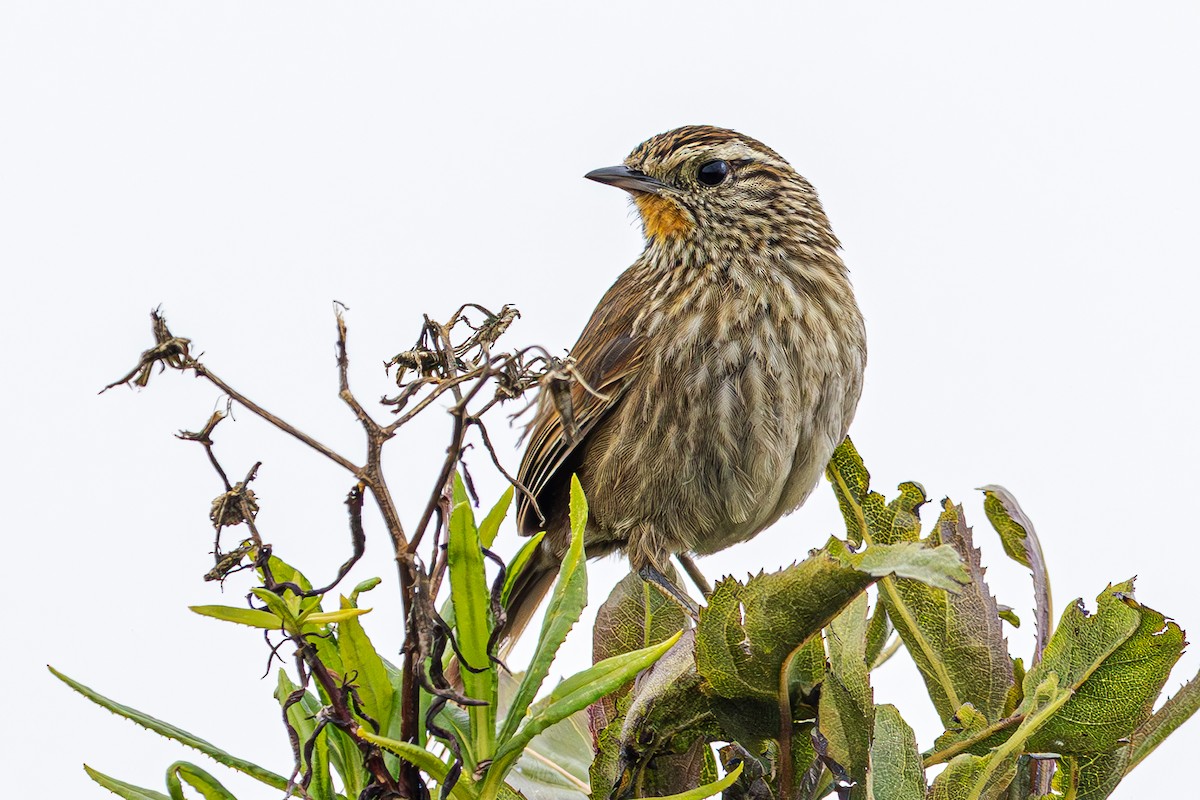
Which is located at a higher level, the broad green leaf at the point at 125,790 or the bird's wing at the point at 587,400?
the bird's wing at the point at 587,400

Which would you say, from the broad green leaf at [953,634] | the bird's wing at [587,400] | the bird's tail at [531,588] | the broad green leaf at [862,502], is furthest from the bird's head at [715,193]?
the broad green leaf at [953,634]

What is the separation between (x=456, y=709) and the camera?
2.00 meters

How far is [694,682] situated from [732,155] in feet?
9.59

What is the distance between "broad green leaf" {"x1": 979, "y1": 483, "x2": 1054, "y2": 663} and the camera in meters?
2.61

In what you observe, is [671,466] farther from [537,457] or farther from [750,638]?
[750,638]

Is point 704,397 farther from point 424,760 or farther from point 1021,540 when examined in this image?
point 424,760

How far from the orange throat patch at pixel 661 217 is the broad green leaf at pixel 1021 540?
207 cm

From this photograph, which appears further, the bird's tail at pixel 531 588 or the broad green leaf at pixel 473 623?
the bird's tail at pixel 531 588

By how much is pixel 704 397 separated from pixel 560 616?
2.20 meters

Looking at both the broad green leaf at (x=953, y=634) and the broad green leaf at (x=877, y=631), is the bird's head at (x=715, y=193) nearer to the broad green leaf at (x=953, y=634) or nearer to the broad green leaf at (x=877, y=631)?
the broad green leaf at (x=877, y=631)

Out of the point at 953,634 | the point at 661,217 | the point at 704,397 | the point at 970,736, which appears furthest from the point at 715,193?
the point at 970,736

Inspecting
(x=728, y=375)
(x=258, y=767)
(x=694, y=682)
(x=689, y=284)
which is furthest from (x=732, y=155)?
(x=258, y=767)

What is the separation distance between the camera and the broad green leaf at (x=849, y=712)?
2100 mm

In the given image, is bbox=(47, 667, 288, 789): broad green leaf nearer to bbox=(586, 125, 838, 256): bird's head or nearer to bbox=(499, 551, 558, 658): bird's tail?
bbox=(499, 551, 558, 658): bird's tail
